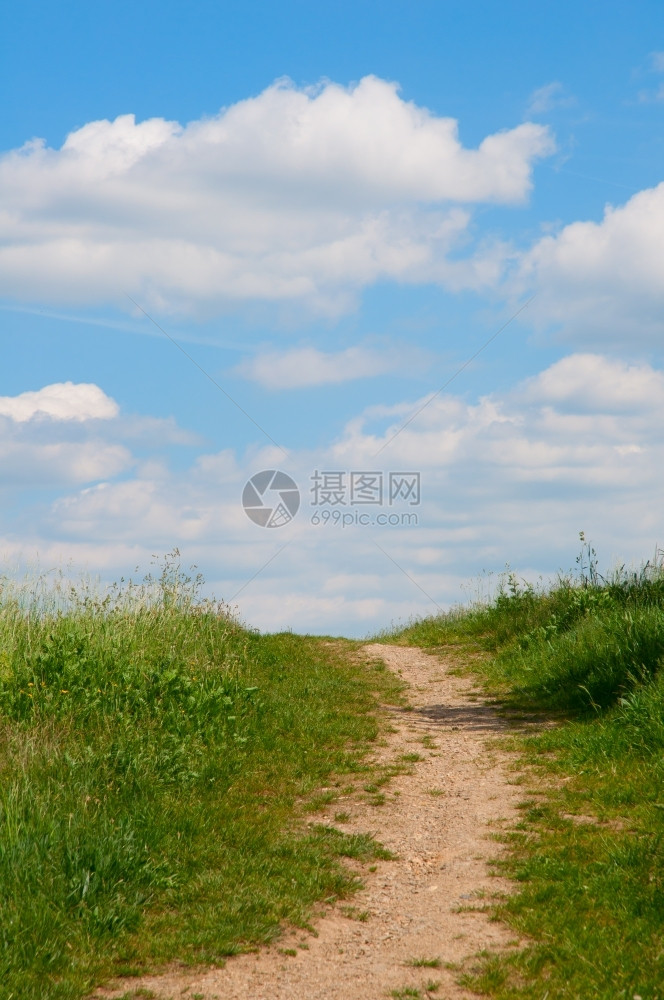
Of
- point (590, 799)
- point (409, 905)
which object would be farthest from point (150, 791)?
point (590, 799)

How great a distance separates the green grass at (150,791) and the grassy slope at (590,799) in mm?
1538

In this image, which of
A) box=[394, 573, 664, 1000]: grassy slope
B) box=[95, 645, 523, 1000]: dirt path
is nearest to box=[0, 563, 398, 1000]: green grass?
box=[95, 645, 523, 1000]: dirt path

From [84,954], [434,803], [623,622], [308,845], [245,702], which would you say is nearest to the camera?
[84,954]

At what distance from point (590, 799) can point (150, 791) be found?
402 centimetres

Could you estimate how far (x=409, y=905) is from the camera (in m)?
6.40

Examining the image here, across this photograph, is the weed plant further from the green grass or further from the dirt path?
the green grass

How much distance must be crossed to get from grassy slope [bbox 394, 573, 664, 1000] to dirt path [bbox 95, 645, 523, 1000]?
0.98ft

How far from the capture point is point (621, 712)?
9.75 metres

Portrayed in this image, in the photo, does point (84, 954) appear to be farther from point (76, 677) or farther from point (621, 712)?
point (621, 712)

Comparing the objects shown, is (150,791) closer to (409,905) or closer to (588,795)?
(409,905)

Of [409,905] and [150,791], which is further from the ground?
[150,791]

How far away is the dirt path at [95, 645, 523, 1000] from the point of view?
5.35m

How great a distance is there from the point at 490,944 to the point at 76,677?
6236 millimetres

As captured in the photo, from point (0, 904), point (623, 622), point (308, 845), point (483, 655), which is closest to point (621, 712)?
point (623, 622)
